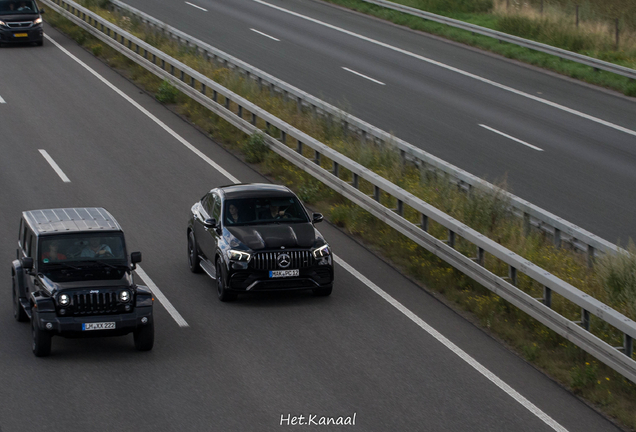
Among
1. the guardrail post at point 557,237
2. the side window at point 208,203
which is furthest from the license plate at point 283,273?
the guardrail post at point 557,237

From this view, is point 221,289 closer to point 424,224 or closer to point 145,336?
point 145,336

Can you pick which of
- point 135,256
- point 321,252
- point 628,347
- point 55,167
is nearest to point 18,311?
point 135,256

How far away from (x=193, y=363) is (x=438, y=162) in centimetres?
799

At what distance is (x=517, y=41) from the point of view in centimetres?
3275

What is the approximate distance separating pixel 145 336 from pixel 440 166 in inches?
315

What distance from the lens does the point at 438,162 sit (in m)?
17.3

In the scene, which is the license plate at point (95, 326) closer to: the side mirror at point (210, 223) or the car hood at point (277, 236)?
the car hood at point (277, 236)

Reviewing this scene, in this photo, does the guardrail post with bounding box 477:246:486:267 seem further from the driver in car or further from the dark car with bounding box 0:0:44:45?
the dark car with bounding box 0:0:44:45

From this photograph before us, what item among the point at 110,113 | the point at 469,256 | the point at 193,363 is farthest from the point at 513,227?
the point at 110,113

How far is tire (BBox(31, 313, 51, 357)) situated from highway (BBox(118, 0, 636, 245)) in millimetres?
9761

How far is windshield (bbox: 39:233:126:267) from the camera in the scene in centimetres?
1122

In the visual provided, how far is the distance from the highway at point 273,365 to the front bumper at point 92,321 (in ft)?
1.17

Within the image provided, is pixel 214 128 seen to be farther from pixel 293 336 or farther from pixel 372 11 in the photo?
pixel 372 11

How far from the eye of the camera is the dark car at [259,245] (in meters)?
12.8
